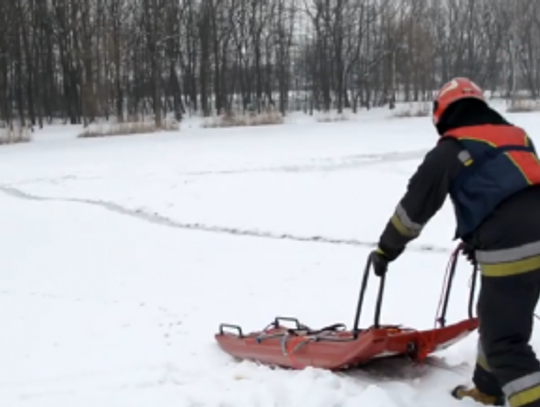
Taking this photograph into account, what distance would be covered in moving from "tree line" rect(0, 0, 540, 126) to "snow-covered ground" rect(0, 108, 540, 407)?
20323mm

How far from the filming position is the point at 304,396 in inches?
146

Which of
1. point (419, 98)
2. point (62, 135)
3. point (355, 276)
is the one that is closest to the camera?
point (355, 276)

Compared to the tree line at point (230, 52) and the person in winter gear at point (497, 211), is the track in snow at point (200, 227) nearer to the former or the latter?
the person in winter gear at point (497, 211)

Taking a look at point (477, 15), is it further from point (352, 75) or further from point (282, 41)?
point (282, 41)

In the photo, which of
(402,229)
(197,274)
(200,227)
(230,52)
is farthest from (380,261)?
(230,52)

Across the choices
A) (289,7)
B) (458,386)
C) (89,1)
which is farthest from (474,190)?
(289,7)

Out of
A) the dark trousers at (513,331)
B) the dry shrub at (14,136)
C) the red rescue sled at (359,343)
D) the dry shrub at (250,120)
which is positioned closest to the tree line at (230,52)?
the dry shrub at (250,120)

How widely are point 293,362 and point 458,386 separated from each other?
1.02 meters

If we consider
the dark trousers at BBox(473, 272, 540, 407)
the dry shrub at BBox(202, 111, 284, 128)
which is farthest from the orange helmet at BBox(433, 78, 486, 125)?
the dry shrub at BBox(202, 111, 284, 128)

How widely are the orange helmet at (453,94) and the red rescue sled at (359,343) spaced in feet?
2.78

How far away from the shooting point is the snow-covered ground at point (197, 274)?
418 cm

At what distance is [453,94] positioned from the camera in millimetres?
3225

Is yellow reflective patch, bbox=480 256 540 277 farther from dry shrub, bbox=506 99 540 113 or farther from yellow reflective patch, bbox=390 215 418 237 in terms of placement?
dry shrub, bbox=506 99 540 113

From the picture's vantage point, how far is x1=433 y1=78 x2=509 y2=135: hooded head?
3.21 m
